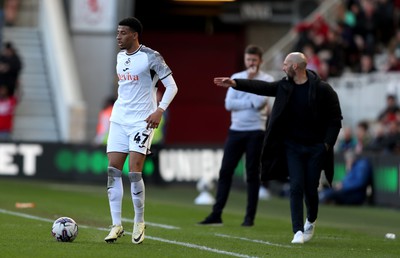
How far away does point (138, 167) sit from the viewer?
43.5ft

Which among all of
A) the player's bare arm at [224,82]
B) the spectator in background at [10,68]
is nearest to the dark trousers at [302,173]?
the player's bare arm at [224,82]

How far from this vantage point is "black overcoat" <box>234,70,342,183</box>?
1421 centimetres

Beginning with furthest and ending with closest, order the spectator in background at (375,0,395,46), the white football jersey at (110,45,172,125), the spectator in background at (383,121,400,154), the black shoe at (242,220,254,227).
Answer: the spectator in background at (375,0,395,46), the spectator in background at (383,121,400,154), the black shoe at (242,220,254,227), the white football jersey at (110,45,172,125)

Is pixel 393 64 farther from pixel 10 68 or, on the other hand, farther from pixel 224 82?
pixel 224 82

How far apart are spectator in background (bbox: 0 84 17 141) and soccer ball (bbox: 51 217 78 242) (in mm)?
16430

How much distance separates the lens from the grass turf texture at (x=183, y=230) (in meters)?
12.8

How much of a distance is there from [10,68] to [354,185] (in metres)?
10.2

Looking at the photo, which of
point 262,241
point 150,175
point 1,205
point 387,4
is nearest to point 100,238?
point 262,241

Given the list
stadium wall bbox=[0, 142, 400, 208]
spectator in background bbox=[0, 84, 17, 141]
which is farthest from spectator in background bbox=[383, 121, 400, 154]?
spectator in background bbox=[0, 84, 17, 141]

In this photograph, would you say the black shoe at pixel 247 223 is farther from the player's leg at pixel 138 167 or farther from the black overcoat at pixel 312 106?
the player's leg at pixel 138 167

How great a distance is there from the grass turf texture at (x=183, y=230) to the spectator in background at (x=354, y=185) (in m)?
0.70

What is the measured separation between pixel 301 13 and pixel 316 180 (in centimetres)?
2460

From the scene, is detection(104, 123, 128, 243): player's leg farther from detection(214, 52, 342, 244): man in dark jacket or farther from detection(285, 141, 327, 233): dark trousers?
detection(285, 141, 327, 233): dark trousers

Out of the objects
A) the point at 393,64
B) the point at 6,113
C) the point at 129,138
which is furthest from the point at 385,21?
the point at 129,138
